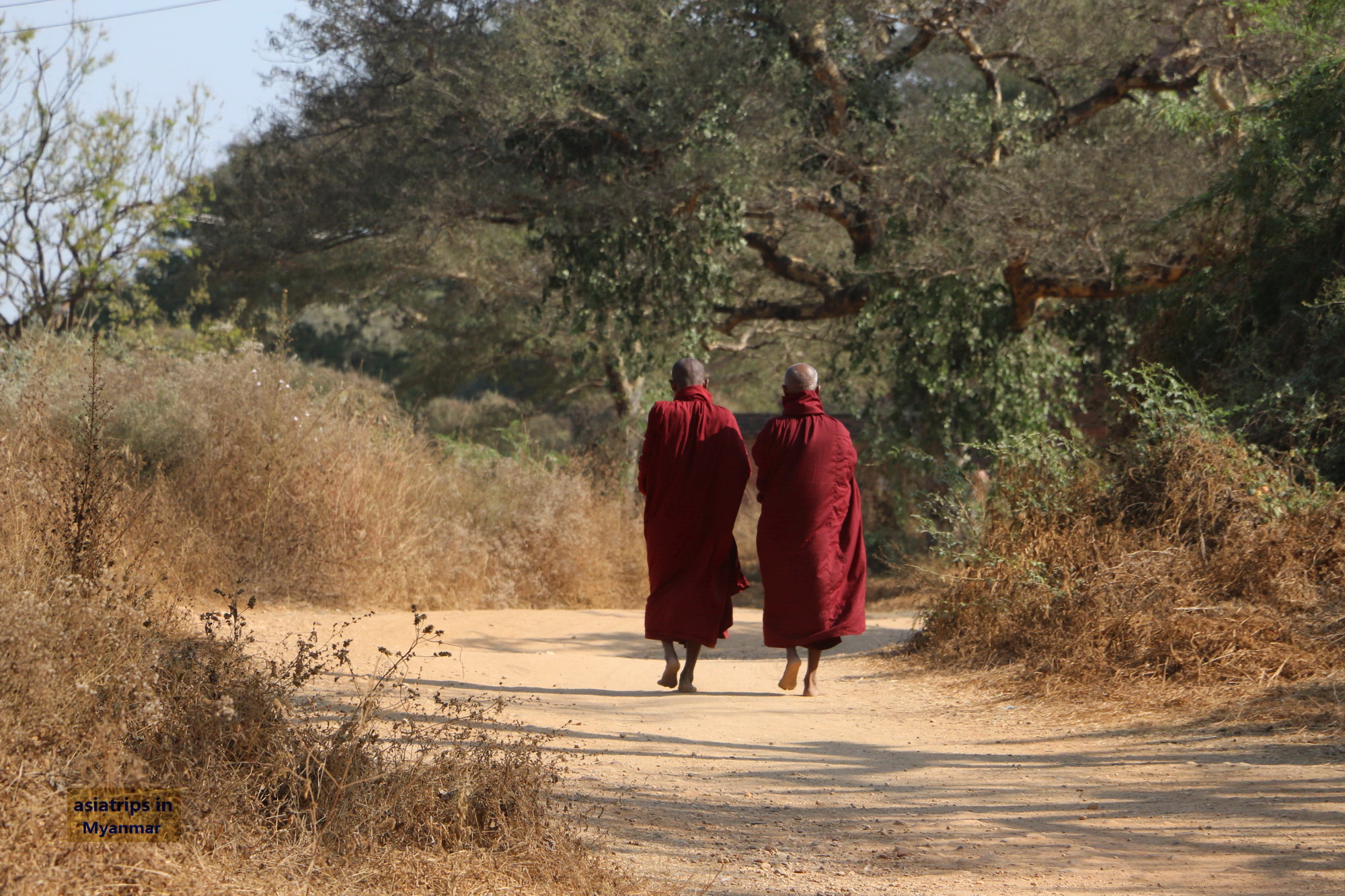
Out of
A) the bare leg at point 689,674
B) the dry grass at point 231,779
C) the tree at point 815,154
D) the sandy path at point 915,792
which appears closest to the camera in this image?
the dry grass at point 231,779

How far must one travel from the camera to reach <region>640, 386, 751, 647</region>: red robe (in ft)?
22.4

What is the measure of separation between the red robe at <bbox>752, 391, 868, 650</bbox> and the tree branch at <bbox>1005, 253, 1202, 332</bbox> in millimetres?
6587

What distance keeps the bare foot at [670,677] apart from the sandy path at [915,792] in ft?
0.35

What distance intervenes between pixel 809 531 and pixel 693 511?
0.69 meters

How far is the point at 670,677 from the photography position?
6992 mm

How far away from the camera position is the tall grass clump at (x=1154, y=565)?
625 cm

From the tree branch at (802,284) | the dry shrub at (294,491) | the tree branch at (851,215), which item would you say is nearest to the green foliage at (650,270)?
the tree branch at (851,215)

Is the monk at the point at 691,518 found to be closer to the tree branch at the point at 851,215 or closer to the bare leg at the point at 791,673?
the bare leg at the point at 791,673

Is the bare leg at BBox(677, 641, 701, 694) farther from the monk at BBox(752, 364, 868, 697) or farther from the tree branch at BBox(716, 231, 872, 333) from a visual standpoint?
the tree branch at BBox(716, 231, 872, 333)

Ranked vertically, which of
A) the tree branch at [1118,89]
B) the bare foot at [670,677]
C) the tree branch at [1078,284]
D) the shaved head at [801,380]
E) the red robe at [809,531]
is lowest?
the bare foot at [670,677]

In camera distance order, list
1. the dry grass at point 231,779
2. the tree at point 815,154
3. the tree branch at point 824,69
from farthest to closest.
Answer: the tree branch at point 824,69
the tree at point 815,154
the dry grass at point 231,779

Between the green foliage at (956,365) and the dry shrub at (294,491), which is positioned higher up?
the green foliage at (956,365)

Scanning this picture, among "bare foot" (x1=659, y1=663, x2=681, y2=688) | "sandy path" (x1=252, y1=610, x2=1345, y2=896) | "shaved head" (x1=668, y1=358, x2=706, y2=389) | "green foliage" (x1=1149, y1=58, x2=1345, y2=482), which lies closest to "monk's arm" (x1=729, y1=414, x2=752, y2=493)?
"shaved head" (x1=668, y1=358, x2=706, y2=389)

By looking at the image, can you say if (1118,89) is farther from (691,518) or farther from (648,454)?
(691,518)
